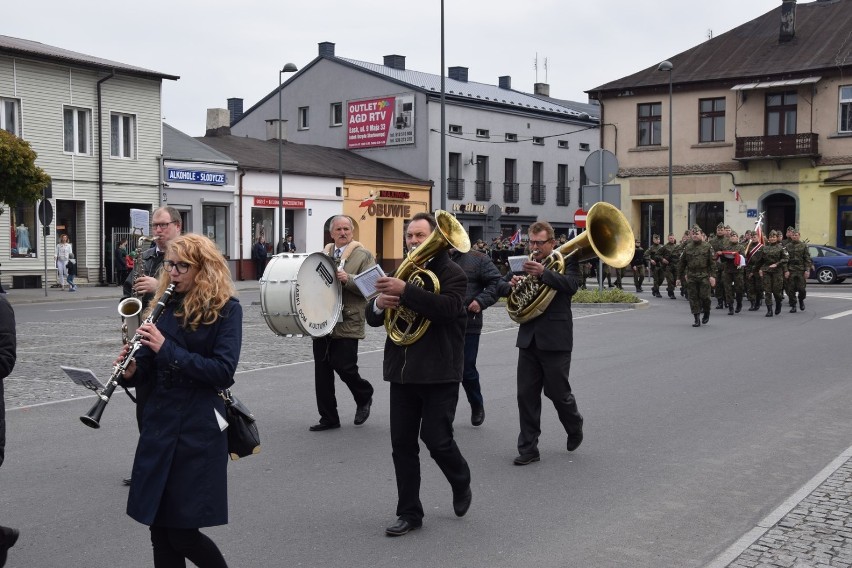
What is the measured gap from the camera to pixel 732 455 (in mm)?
7629

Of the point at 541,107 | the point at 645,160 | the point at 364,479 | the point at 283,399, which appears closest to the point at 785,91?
the point at 645,160

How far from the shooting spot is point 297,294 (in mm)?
7590

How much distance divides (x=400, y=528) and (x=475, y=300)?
3.19 metres

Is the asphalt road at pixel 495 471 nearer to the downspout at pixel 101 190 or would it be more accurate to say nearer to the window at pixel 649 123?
the downspout at pixel 101 190

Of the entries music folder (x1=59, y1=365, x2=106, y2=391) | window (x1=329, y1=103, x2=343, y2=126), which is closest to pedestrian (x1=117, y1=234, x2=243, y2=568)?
music folder (x1=59, y1=365, x2=106, y2=391)

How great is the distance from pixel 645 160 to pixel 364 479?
3805cm

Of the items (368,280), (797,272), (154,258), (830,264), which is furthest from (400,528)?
(830,264)

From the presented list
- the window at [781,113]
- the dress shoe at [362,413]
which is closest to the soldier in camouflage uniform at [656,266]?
the window at [781,113]

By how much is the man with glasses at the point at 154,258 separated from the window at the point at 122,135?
29139 millimetres

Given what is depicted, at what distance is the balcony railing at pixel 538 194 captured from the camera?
179 ft

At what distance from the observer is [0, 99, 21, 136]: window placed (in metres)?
31.1

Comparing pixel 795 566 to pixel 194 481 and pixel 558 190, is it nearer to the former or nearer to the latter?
pixel 194 481

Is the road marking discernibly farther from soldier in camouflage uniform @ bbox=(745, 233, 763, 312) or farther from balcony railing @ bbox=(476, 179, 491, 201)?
balcony railing @ bbox=(476, 179, 491, 201)

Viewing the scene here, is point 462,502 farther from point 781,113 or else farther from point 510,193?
point 510,193
